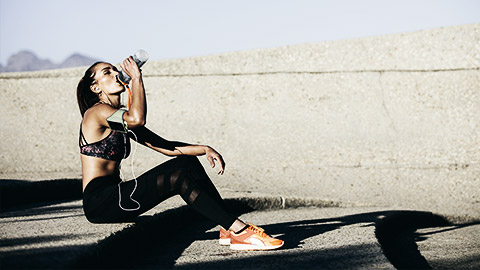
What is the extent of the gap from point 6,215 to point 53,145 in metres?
3.07

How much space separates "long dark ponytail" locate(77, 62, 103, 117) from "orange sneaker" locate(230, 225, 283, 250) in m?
1.25

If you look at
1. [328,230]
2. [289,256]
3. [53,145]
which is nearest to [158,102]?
[53,145]

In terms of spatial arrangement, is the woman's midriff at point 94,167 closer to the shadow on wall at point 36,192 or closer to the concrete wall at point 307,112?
the shadow on wall at point 36,192

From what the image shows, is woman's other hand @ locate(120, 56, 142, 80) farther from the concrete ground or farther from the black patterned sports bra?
the concrete ground

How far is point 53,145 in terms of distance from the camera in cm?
689

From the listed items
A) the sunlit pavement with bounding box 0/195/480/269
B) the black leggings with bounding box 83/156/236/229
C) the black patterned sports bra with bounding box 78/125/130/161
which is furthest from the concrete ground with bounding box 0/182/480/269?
the black patterned sports bra with bounding box 78/125/130/161

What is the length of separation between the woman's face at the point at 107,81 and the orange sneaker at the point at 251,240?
3.89ft

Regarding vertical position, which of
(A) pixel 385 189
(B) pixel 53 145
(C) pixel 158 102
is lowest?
(A) pixel 385 189

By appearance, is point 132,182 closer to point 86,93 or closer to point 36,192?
point 86,93

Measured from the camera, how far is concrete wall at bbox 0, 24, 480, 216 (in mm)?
6598

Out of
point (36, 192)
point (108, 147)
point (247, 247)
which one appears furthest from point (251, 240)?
point (36, 192)

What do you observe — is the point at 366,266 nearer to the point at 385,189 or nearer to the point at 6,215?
the point at 6,215

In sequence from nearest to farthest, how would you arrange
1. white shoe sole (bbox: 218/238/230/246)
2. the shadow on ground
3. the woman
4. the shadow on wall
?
the shadow on ground, the woman, white shoe sole (bbox: 218/238/230/246), the shadow on wall

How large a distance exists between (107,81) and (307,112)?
4075mm
